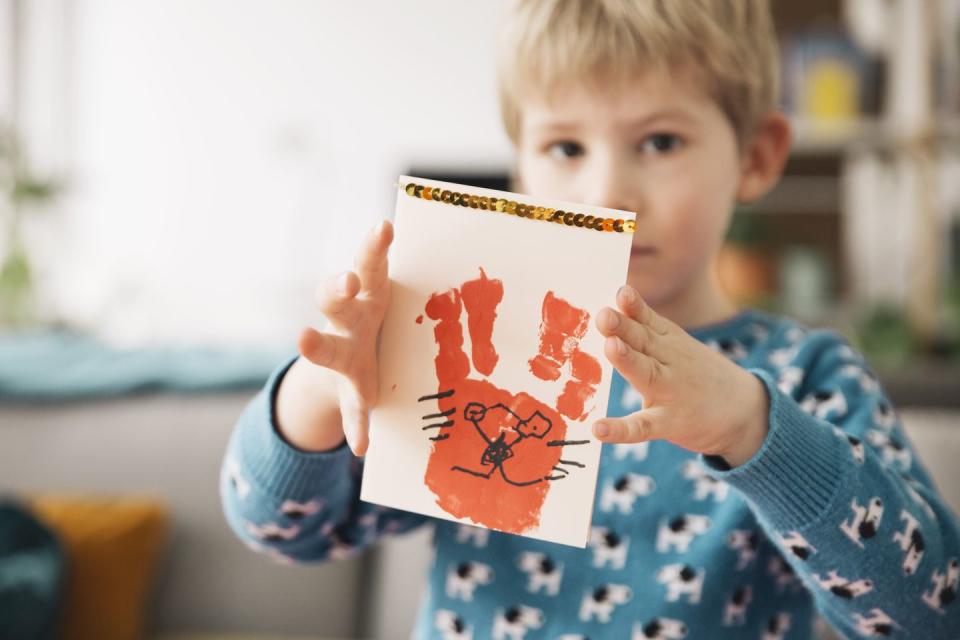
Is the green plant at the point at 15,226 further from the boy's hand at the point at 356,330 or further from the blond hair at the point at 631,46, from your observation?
the boy's hand at the point at 356,330

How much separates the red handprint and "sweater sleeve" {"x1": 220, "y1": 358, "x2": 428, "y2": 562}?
0.15 meters

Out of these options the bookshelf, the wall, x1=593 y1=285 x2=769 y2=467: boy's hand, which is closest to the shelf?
the bookshelf

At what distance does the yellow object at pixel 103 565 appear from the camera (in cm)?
130

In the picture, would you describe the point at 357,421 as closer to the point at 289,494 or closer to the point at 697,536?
the point at 289,494

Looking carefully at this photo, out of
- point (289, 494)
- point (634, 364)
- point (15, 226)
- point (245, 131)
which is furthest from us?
point (245, 131)

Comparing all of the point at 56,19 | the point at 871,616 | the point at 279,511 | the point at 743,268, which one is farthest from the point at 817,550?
the point at 56,19

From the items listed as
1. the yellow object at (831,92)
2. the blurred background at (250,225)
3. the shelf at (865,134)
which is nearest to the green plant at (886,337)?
the blurred background at (250,225)

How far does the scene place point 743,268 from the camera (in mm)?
3006

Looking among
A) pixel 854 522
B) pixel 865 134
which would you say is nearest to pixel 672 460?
pixel 854 522

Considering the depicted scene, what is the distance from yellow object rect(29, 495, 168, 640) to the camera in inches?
51.0

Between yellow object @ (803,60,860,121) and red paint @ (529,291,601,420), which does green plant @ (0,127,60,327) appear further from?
red paint @ (529,291,601,420)

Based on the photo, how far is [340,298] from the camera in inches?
19.8

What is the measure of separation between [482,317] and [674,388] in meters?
0.13

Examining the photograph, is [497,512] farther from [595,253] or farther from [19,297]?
[19,297]
